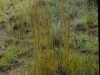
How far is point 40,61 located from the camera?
1.94 m

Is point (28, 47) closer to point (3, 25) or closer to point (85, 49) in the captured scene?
point (85, 49)

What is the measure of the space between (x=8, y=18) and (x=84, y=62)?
6.34 ft

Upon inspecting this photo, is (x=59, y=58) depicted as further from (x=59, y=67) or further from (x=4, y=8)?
(x=4, y=8)

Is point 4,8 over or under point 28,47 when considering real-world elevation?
over

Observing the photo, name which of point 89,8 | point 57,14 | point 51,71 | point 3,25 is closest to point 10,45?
point 3,25

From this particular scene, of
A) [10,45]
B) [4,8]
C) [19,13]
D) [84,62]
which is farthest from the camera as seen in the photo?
[4,8]

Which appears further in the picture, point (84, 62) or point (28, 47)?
point (28, 47)

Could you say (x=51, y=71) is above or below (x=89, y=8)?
below

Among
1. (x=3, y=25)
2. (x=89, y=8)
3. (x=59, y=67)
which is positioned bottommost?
(x=59, y=67)

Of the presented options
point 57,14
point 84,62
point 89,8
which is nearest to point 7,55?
point 84,62

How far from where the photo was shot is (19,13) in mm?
3527

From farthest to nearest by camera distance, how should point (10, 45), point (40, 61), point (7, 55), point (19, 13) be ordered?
point (19, 13) < point (10, 45) < point (7, 55) < point (40, 61)

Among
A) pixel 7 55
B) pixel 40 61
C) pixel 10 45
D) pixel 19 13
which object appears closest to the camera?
pixel 40 61

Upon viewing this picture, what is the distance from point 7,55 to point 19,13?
3.44 feet
